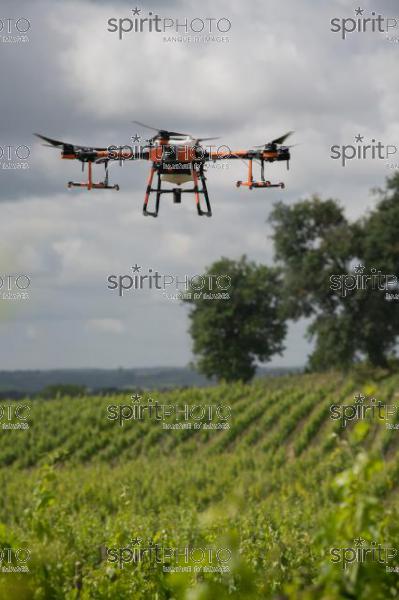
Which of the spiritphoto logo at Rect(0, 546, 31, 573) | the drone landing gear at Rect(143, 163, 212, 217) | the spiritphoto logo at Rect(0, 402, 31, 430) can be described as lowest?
the spiritphoto logo at Rect(0, 402, 31, 430)

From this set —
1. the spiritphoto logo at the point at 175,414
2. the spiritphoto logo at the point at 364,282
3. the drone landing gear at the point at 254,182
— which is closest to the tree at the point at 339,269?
the spiritphoto logo at the point at 364,282

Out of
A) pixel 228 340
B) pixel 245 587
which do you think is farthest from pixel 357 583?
pixel 228 340

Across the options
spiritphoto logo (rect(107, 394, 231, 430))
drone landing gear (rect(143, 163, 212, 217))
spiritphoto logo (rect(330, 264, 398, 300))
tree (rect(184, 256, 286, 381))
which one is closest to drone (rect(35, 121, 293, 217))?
drone landing gear (rect(143, 163, 212, 217))

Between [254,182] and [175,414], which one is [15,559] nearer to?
[254,182]

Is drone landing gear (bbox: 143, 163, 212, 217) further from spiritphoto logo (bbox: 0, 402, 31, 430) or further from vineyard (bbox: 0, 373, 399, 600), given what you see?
spiritphoto logo (bbox: 0, 402, 31, 430)

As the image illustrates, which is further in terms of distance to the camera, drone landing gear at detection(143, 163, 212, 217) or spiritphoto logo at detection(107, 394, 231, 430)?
spiritphoto logo at detection(107, 394, 231, 430)

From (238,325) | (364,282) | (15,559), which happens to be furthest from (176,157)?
(238,325)

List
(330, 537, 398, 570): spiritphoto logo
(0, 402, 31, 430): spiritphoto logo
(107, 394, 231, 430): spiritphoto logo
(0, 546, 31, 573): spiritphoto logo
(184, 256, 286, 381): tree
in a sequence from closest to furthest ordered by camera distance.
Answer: (330, 537, 398, 570): spiritphoto logo, (0, 546, 31, 573): spiritphoto logo, (107, 394, 231, 430): spiritphoto logo, (0, 402, 31, 430): spiritphoto logo, (184, 256, 286, 381): tree

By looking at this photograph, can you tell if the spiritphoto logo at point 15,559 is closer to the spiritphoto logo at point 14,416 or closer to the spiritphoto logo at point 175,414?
the spiritphoto logo at point 175,414
